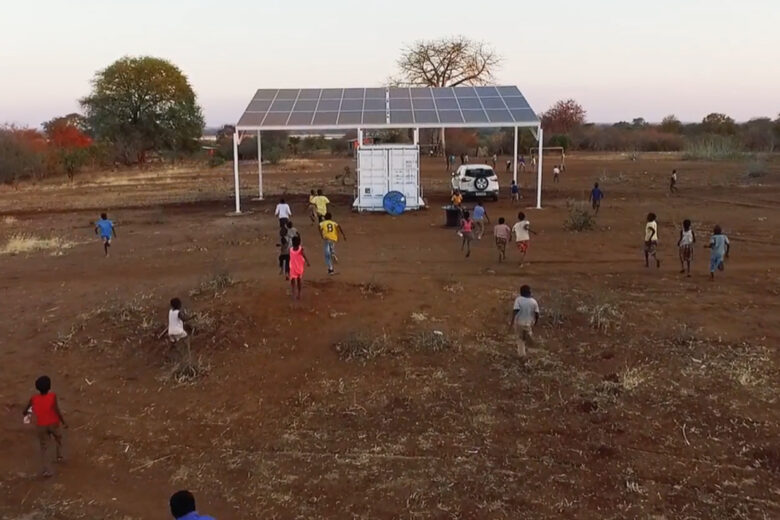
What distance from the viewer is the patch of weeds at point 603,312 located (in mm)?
10977

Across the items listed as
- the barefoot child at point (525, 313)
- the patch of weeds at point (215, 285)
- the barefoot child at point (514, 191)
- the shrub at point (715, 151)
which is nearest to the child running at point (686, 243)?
the barefoot child at point (525, 313)

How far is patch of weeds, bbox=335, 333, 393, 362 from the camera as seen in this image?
9905 mm

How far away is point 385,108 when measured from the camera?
88.1 ft

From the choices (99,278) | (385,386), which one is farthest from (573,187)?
(385,386)

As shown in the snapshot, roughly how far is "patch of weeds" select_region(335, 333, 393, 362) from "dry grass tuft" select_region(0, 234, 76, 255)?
12.5 metres

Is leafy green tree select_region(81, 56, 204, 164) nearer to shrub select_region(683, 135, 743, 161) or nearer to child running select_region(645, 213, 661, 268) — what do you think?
shrub select_region(683, 135, 743, 161)

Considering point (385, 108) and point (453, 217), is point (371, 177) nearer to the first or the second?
point (385, 108)

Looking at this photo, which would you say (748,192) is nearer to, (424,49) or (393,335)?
(393,335)

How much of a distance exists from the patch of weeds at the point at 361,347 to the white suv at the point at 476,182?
1772 centimetres

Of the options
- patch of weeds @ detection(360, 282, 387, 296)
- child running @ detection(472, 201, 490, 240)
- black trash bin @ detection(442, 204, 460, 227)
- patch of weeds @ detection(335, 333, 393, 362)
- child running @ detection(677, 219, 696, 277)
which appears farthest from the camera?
black trash bin @ detection(442, 204, 460, 227)

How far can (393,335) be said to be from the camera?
35.1 ft

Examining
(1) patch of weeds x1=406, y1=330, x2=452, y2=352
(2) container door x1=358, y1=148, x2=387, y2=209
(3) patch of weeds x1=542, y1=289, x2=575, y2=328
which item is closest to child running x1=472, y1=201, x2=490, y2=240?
(3) patch of weeds x1=542, y1=289, x2=575, y2=328

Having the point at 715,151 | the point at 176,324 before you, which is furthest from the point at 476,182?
the point at 715,151

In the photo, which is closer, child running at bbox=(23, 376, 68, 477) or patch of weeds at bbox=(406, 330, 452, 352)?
child running at bbox=(23, 376, 68, 477)
